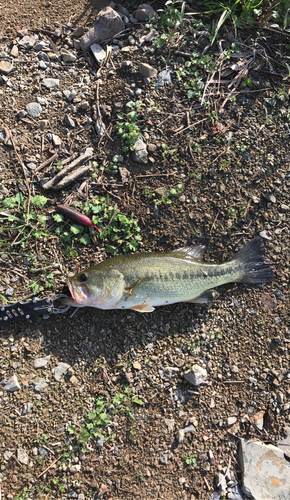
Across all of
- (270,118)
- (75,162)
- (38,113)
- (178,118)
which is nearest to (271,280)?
(270,118)

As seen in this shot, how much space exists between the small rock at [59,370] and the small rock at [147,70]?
4462 mm

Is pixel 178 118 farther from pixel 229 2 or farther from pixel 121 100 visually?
pixel 229 2

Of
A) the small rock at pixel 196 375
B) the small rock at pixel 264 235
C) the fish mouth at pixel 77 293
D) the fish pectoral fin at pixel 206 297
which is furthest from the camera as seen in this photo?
the small rock at pixel 264 235

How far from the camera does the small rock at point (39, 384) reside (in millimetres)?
4156

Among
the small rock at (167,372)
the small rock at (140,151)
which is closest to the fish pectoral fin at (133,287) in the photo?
the small rock at (167,372)

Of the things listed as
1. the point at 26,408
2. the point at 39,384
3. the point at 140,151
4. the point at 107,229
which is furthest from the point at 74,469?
the point at 140,151

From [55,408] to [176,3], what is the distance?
6368 millimetres

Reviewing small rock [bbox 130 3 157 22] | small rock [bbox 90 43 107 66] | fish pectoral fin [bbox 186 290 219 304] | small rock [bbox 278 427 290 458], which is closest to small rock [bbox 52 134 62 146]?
small rock [bbox 90 43 107 66]

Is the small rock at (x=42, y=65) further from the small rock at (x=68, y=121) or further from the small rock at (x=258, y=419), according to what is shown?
the small rock at (x=258, y=419)

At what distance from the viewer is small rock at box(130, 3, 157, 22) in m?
4.66

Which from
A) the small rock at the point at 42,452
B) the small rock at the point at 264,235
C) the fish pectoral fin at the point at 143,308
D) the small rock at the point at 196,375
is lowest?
the small rock at the point at 196,375

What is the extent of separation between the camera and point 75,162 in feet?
14.7

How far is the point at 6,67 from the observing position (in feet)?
14.8

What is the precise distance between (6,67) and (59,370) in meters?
4.53
